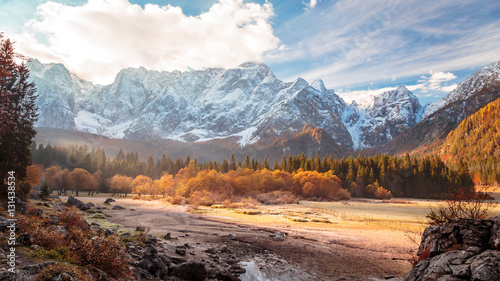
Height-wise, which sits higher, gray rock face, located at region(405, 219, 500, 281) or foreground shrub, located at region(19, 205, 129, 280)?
gray rock face, located at region(405, 219, 500, 281)

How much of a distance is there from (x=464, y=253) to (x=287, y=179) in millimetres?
102011

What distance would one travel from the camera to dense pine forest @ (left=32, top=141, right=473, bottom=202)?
95.2m

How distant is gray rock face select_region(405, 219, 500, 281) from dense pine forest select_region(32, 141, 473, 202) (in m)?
74.6

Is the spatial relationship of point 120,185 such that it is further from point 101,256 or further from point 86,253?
point 101,256

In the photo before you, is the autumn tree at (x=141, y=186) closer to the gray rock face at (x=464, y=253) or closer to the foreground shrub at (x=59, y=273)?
the foreground shrub at (x=59, y=273)

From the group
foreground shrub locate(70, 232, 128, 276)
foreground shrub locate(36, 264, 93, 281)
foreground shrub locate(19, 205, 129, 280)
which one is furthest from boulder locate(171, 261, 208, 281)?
foreground shrub locate(36, 264, 93, 281)

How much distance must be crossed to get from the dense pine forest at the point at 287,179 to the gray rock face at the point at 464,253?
7465 cm

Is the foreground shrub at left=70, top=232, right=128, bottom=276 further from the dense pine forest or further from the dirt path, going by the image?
the dense pine forest

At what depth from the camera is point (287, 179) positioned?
111 meters

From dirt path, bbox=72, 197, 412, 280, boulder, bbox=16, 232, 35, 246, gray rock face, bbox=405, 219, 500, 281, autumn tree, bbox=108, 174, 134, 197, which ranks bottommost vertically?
autumn tree, bbox=108, 174, 134, 197

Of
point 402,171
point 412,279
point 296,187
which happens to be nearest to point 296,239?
point 412,279

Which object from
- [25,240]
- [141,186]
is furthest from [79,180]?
[25,240]

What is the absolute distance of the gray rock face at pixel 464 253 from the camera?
350 inches

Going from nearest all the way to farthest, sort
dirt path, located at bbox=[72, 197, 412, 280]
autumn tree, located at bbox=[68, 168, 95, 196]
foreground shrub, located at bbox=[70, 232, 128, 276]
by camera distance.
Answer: foreground shrub, located at bbox=[70, 232, 128, 276]
dirt path, located at bbox=[72, 197, 412, 280]
autumn tree, located at bbox=[68, 168, 95, 196]
